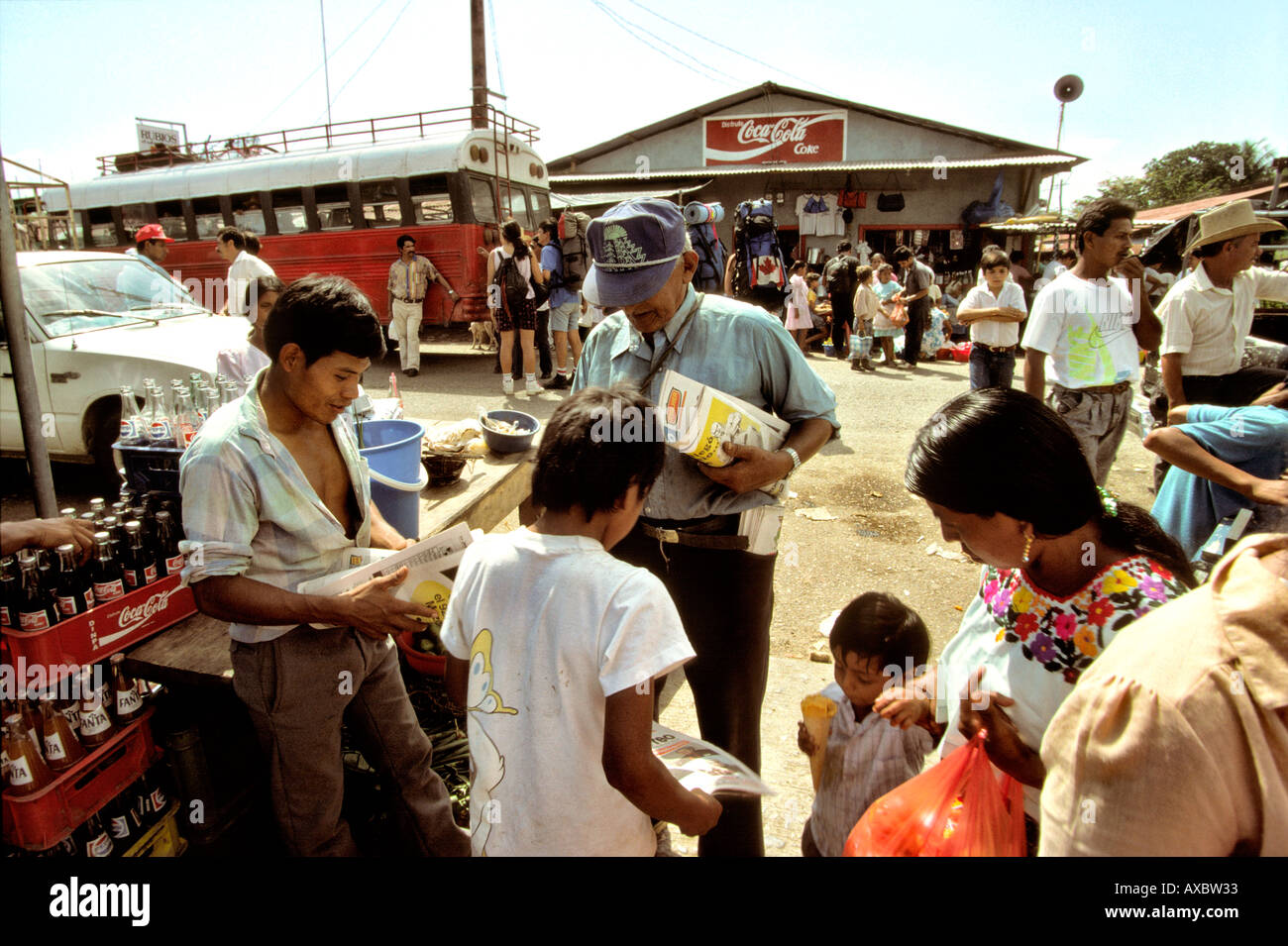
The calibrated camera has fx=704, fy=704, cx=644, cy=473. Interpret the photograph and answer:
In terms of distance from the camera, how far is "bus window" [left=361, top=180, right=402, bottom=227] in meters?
11.7

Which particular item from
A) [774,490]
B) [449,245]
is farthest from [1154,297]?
[774,490]

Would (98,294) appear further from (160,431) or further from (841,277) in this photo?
(841,277)

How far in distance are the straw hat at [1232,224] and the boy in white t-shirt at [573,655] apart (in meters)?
3.80

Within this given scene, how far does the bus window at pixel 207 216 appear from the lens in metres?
12.7

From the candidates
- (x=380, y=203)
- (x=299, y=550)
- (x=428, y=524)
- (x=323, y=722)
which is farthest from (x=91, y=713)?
(x=380, y=203)

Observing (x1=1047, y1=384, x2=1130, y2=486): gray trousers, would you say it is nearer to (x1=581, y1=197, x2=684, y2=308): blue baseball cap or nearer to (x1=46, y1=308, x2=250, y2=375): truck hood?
(x1=581, y1=197, x2=684, y2=308): blue baseball cap

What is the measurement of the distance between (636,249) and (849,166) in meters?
18.5

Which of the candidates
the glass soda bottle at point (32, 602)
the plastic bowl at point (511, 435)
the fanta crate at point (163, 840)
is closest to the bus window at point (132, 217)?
the plastic bowl at point (511, 435)

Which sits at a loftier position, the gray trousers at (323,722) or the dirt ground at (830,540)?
the gray trousers at (323,722)

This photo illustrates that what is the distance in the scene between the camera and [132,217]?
526 inches

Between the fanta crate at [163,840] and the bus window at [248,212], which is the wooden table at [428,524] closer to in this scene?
the fanta crate at [163,840]

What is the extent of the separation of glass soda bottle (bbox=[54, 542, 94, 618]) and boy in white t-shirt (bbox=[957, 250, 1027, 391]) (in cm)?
637

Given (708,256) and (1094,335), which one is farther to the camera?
(708,256)

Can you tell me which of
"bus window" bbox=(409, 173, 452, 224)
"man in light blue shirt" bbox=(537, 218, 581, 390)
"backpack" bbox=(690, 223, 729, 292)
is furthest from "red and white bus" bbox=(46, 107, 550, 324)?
"backpack" bbox=(690, 223, 729, 292)
